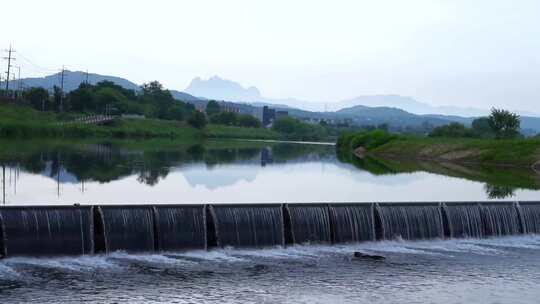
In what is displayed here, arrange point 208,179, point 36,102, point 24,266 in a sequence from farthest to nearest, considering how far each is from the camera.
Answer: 1. point 36,102
2. point 208,179
3. point 24,266

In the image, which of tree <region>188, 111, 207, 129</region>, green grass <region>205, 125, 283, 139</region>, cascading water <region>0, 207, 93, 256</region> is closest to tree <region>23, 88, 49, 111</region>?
tree <region>188, 111, 207, 129</region>

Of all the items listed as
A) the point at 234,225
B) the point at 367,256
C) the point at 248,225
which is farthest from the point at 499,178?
the point at 234,225

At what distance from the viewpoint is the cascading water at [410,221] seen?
2536 centimetres

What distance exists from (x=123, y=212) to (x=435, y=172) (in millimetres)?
42890

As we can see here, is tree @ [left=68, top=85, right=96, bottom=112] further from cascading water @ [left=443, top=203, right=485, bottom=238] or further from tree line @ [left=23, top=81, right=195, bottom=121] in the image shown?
cascading water @ [left=443, top=203, right=485, bottom=238]

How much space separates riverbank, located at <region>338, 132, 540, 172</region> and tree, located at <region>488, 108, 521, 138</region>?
25.9 feet

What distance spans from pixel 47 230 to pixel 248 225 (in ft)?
20.7

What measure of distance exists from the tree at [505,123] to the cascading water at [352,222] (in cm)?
7410

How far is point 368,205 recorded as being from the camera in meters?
25.2

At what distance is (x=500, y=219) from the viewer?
2775cm

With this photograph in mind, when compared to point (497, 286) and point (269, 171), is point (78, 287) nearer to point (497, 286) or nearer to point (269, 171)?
point (497, 286)

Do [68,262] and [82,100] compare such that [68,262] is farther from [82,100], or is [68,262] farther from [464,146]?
[82,100]

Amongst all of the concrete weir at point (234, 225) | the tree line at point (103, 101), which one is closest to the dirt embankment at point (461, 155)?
the concrete weir at point (234, 225)

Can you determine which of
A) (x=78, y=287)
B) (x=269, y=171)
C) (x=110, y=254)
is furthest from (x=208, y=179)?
(x=78, y=287)
